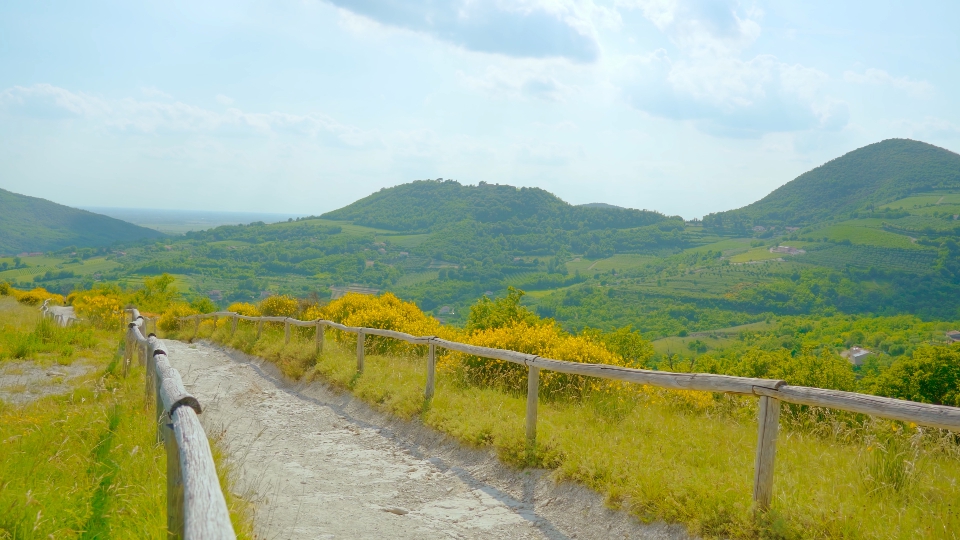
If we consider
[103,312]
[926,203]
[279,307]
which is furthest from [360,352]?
[926,203]

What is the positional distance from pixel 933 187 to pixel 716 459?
645 ft

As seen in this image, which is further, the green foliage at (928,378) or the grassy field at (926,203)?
the grassy field at (926,203)

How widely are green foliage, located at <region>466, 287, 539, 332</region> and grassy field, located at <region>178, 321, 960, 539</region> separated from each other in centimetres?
509

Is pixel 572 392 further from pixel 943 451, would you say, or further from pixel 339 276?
pixel 339 276

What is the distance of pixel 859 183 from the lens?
169750 mm

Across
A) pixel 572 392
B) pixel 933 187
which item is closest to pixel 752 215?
pixel 933 187

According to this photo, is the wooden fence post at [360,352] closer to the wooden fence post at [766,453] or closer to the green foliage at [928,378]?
the wooden fence post at [766,453]

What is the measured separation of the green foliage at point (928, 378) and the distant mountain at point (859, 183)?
175 metres

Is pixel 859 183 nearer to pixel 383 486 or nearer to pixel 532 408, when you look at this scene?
pixel 532 408

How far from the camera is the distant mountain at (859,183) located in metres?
160

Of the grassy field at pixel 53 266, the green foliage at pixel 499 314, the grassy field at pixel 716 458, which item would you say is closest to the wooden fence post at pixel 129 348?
the grassy field at pixel 716 458

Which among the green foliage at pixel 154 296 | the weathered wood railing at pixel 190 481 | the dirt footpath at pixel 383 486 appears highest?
the weathered wood railing at pixel 190 481

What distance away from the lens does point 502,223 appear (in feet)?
583

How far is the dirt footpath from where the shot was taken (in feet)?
17.0
